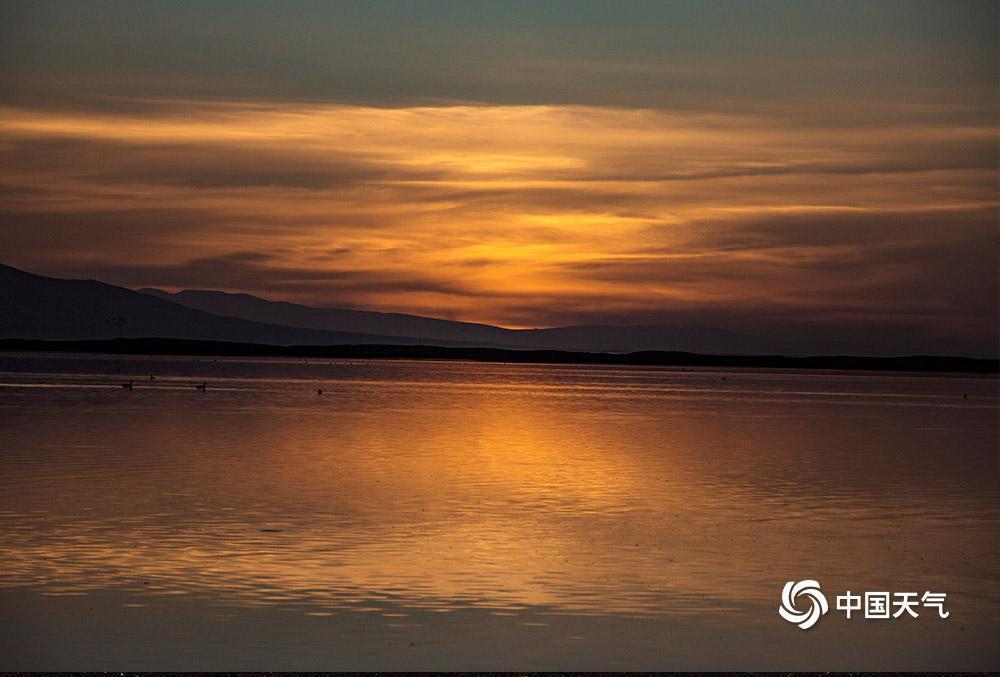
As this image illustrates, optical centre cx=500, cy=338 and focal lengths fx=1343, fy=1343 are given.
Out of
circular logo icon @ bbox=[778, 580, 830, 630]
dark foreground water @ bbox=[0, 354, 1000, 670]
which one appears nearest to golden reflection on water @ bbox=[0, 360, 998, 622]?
dark foreground water @ bbox=[0, 354, 1000, 670]

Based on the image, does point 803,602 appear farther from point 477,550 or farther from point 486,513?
point 486,513

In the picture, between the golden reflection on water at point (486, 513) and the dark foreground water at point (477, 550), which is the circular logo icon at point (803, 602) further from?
the golden reflection on water at point (486, 513)

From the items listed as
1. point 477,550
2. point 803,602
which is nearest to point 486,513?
point 477,550

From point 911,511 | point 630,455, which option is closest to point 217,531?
point 911,511

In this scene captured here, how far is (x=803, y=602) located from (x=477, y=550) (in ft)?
15.6

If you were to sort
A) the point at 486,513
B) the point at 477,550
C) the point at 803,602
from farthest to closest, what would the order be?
1. the point at 486,513
2. the point at 477,550
3. the point at 803,602

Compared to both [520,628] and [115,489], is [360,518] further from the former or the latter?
[520,628]

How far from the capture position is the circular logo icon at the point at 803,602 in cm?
1437

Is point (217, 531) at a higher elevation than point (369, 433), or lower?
lower

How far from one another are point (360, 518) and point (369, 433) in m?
19.7

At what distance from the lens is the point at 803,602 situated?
15.3 metres

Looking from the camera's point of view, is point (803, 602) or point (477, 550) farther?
point (477, 550)

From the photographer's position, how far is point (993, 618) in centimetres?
1480

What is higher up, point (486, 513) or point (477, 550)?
point (486, 513)
